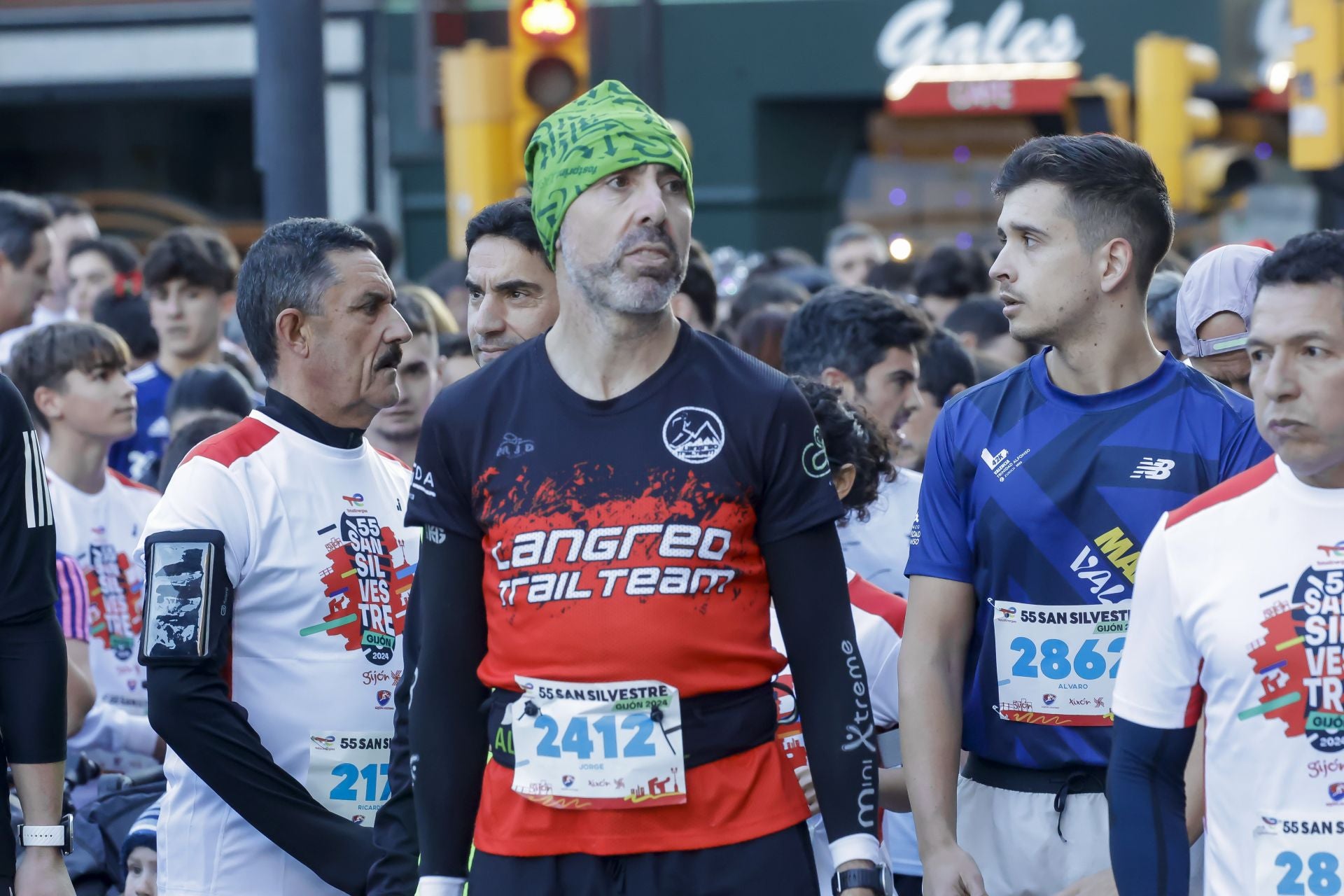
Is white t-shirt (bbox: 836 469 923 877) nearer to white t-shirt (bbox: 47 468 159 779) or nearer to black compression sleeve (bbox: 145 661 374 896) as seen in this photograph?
black compression sleeve (bbox: 145 661 374 896)

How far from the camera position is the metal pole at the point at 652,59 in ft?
37.0

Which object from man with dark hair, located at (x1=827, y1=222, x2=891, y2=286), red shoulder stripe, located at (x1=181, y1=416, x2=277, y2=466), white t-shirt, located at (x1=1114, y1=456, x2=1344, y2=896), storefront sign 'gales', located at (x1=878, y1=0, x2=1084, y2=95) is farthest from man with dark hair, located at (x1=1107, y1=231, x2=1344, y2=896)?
storefront sign 'gales', located at (x1=878, y1=0, x2=1084, y2=95)

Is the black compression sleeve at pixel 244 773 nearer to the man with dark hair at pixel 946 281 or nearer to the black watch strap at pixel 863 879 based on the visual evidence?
the black watch strap at pixel 863 879

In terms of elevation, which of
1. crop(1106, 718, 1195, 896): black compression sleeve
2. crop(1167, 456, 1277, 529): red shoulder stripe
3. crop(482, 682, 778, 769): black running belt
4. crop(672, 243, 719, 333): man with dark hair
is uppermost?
crop(672, 243, 719, 333): man with dark hair

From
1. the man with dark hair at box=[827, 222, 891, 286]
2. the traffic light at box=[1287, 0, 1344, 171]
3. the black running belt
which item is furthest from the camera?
the man with dark hair at box=[827, 222, 891, 286]

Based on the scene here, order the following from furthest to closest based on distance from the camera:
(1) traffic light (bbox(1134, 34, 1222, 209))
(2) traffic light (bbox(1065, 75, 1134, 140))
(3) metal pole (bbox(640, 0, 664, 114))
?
(2) traffic light (bbox(1065, 75, 1134, 140)) → (1) traffic light (bbox(1134, 34, 1222, 209)) → (3) metal pole (bbox(640, 0, 664, 114))

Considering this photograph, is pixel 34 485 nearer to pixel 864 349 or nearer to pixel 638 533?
pixel 638 533

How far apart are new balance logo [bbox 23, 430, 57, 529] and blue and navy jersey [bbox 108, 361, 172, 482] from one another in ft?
11.1

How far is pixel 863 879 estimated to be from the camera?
2.95 m

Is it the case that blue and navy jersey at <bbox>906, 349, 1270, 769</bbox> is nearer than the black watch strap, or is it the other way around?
the black watch strap

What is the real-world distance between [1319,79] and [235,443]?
786cm

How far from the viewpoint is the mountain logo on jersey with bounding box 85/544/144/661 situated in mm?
5977

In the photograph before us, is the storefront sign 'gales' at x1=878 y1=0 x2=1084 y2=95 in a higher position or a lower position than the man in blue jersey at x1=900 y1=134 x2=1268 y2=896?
higher

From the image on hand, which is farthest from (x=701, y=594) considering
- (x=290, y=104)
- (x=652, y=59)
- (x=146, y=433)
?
(x=652, y=59)
